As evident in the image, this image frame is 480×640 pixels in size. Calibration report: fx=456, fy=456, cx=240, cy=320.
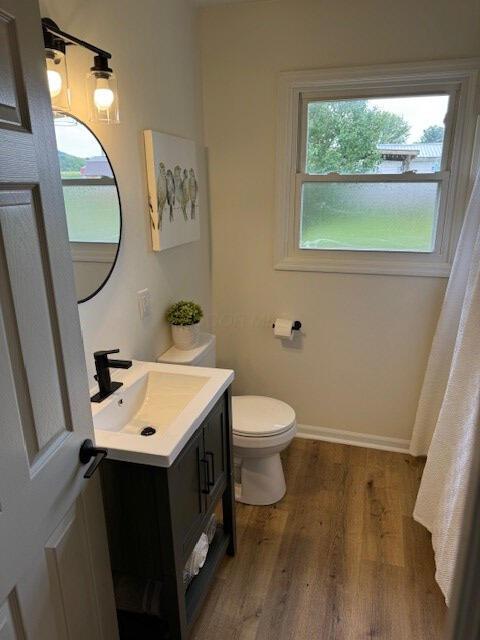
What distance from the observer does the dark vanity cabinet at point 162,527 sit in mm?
1380

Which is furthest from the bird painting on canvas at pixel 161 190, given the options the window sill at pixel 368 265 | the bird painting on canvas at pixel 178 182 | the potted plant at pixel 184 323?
the window sill at pixel 368 265

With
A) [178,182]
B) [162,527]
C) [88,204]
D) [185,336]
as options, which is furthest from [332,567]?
[178,182]

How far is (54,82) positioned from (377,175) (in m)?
1.70

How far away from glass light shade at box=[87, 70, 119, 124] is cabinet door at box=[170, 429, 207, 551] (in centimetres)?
115

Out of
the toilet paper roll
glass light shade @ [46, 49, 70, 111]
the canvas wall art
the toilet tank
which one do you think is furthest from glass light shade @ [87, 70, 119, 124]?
the toilet paper roll

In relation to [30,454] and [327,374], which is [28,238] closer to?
[30,454]

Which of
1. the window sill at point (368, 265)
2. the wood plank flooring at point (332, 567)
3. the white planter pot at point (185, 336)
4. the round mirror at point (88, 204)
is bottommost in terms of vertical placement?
the wood plank flooring at point (332, 567)

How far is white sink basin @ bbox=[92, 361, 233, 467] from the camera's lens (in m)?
1.34

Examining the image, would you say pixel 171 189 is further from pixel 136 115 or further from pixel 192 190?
pixel 136 115

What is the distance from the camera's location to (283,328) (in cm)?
276

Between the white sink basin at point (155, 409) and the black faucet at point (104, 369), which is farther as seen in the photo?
the black faucet at point (104, 369)

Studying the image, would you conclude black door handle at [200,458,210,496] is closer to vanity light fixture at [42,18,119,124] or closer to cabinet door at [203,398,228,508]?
cabinet door at [203,398,228,508]

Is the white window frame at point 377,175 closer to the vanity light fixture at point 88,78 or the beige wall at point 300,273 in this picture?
the beige wall at point 300,273

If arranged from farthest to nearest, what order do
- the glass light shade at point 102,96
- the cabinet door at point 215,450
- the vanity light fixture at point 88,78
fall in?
the cabinet door at point 215,450
the glass light shade at point 102,96
the vanity light fixture at point 88,78
